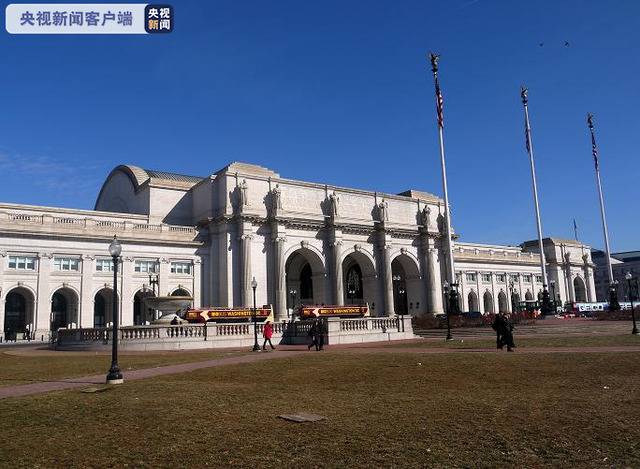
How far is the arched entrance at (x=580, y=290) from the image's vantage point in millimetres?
128250

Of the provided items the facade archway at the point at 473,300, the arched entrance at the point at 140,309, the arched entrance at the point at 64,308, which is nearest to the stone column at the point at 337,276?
the arched entrance at the point at 140,309

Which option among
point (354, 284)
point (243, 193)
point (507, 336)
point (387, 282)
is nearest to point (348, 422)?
point (507, 336)

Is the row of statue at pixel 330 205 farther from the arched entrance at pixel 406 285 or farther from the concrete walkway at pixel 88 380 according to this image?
the concrete walkway at pixel 88 380

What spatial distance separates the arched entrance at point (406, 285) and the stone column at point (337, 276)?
12.3 m

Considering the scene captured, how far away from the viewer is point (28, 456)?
869 cm

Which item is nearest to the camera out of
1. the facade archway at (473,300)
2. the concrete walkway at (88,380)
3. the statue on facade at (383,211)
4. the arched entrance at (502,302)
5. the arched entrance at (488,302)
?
the concrete walkway at (88,380)

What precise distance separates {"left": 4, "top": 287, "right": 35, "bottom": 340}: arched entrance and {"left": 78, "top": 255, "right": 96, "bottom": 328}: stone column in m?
4.70

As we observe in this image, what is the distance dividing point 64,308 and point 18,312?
180 inches

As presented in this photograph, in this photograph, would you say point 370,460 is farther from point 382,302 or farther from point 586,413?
point 382,302

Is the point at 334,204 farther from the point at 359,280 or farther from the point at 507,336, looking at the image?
the point at 507,336

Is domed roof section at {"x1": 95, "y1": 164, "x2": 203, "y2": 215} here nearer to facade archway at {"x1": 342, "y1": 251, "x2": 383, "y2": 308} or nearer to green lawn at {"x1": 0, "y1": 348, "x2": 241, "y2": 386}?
facade archway at {"x1": 342, "y1": 251, "x2": 383, "y2": 308}

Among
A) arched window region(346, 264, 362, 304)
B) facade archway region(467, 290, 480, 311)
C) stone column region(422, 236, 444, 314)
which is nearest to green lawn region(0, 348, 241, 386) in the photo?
arched window region(346, 264, 362, 304)

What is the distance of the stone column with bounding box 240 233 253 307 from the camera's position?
66000 mm

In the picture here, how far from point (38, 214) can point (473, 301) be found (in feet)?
256
